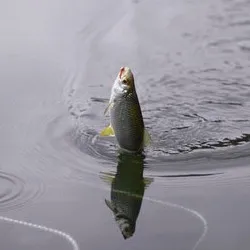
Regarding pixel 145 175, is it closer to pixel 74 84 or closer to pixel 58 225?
pixel 58 225

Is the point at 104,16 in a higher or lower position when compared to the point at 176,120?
higher

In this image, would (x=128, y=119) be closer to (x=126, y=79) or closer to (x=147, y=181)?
(x=126, y=79)

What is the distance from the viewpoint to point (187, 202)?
5.78 meters

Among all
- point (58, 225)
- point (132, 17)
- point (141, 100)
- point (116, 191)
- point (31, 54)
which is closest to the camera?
point (58, 225)

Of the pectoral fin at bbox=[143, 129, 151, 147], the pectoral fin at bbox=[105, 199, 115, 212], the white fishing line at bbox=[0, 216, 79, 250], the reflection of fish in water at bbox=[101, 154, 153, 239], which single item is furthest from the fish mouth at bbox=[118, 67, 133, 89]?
the white fishing line at bbox=[0, 216, 79, 250]

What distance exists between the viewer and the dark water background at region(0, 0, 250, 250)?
18.0 ft

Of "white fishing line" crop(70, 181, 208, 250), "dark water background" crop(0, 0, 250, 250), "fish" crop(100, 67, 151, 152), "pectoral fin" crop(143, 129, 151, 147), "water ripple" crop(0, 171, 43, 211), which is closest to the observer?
"white fishing line" crop(70, 181, 208, 250)

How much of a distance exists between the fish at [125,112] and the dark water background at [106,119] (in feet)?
1.16

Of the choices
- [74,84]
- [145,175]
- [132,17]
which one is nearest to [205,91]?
[74,84]

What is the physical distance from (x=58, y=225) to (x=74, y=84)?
3577 millimetres

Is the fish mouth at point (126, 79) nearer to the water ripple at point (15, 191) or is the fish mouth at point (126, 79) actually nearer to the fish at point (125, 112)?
the fish at point (125, 112)

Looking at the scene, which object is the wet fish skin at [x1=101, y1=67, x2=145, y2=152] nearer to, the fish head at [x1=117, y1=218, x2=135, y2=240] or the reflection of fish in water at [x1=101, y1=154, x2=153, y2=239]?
the reflection of fish in water at [x1=101, y1=154, x2=153, y2=239]

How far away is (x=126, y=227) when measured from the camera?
5.42m

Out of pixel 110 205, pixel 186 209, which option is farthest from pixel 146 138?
pixel 186 209
